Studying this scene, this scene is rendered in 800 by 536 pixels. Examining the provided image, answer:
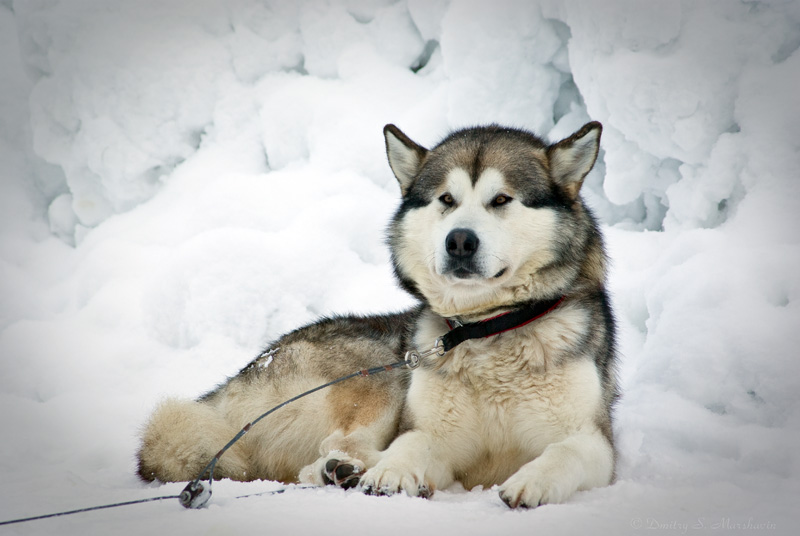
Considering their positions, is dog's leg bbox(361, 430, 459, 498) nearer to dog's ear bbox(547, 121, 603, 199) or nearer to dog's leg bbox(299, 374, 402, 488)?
dog's leg bbox(299, 374, 402, 488)

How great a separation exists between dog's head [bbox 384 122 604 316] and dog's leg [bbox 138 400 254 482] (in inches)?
43.3

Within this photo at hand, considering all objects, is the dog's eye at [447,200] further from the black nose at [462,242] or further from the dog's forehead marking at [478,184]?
the black nose at [462,242]

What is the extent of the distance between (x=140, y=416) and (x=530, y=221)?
279cm

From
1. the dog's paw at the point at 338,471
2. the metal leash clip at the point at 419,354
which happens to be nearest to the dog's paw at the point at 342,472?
the dog's paw at the point at 338,471

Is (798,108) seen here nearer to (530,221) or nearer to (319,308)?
(530,221)

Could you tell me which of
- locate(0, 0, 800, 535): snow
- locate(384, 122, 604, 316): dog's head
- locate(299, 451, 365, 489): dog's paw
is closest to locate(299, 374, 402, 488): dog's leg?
locate(299, 451, 365, 489): dog's paw

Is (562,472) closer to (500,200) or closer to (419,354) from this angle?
(419,354)

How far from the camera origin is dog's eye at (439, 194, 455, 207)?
2.62 m

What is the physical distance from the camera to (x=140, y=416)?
3.78 meters

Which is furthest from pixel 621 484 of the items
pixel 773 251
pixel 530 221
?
pixel 773 251

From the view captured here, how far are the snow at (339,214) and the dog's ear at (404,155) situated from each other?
1.49 metres

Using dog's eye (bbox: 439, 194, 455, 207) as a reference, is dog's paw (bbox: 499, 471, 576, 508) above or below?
below

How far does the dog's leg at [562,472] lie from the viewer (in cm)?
197

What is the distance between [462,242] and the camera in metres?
2.32
